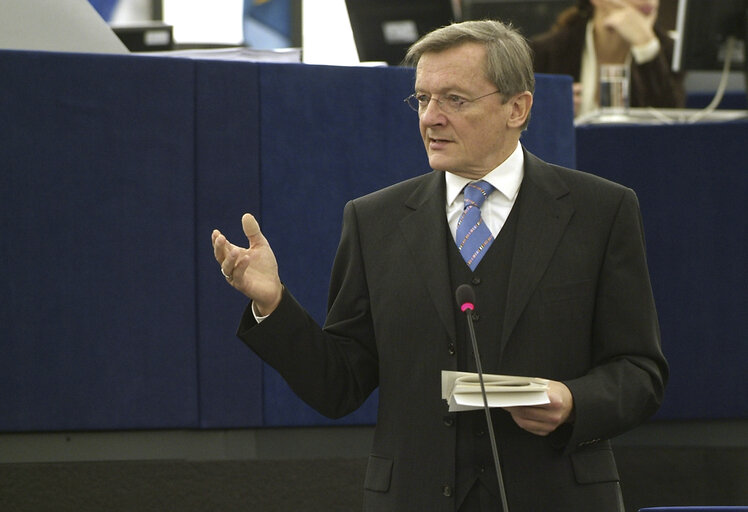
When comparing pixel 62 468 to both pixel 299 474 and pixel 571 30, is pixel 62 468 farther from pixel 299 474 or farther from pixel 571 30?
pixel 571 30

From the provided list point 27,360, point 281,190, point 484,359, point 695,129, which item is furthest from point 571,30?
point 484,359

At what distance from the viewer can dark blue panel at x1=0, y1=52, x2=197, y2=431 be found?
130 inches

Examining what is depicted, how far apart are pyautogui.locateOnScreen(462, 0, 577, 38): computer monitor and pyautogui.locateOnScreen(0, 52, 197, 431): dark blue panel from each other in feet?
9.30

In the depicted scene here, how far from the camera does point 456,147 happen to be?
2334mm

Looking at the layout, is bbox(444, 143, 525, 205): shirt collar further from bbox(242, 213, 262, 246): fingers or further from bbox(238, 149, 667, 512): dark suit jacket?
bbox(242, 213, 262, 246): fingers

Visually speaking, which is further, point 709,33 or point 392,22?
point 392,22

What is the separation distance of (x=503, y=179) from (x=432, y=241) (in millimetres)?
198

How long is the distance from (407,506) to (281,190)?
5.16ft

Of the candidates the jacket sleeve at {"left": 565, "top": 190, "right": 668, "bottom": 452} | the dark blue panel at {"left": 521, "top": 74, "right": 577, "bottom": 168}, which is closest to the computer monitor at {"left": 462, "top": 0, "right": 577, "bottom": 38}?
the dark blue panel at {"left": 521, "top": 74, "right": 577, "bottom": 168}

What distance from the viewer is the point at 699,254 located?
421 centimetres

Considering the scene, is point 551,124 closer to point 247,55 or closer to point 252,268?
point 247,55

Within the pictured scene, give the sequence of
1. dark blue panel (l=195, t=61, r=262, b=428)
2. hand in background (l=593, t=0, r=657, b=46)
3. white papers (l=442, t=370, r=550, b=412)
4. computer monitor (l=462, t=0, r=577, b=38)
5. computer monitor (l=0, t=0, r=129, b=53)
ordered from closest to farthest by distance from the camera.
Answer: white papers (l=442, t=370, r=550, b=412), dark blue panel (l=195, t=61, r=262, b=428), computer monitor (l=0, t=0, r=129, b=53), hand in background (l=593, t=0, r=657, b=46), computer monitor (l=462, t=0, r=577, b=38)

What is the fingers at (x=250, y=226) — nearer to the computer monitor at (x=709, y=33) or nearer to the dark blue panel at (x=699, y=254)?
the dark blue panel at (x=699, y=254)

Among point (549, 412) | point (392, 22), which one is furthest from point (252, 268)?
point (392, 22)
